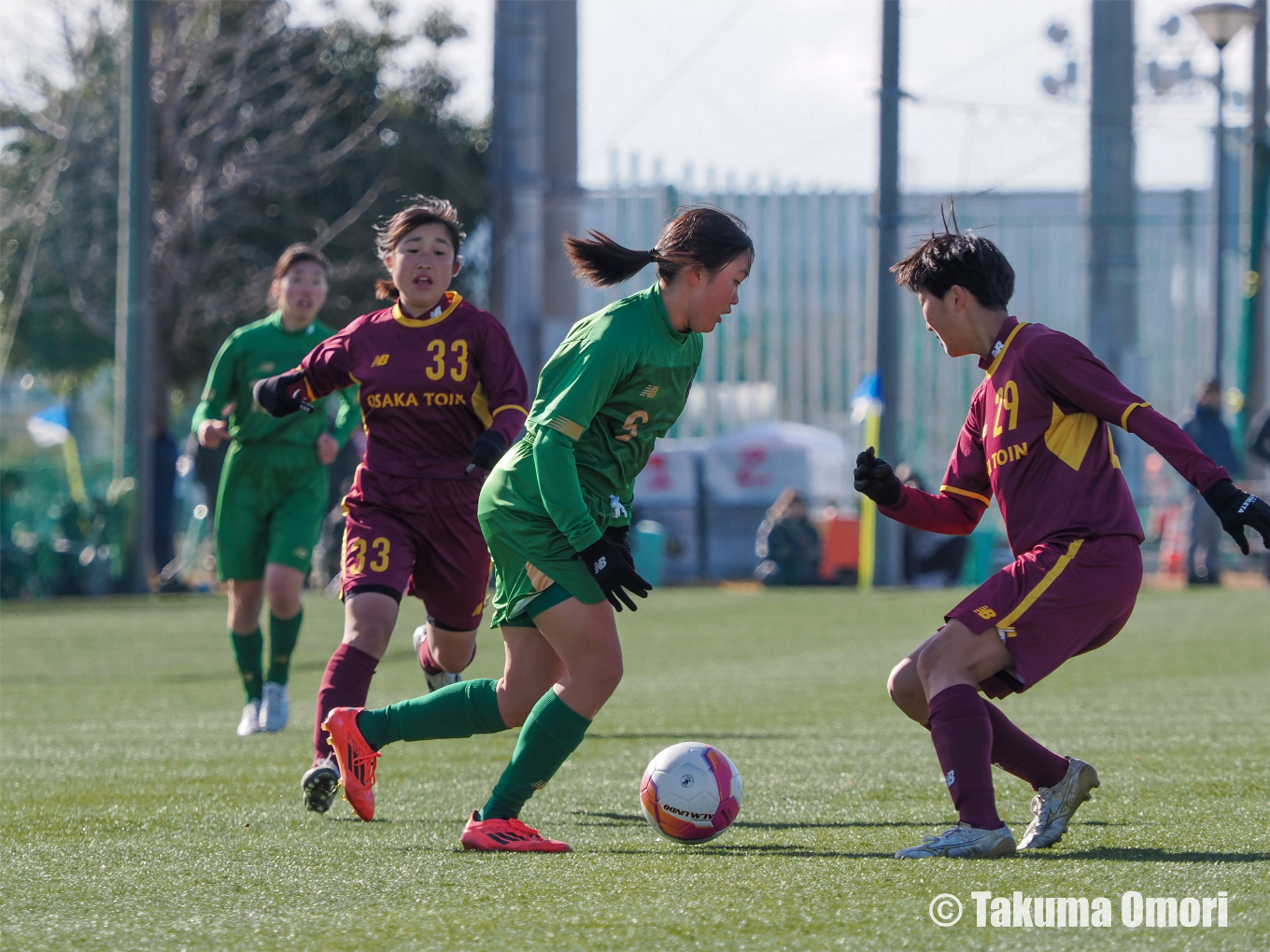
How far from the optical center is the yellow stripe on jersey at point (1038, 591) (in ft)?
13.7

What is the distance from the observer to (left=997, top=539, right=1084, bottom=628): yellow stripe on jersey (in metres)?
4.18

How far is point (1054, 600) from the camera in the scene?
4168mm

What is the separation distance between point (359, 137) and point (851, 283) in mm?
8346

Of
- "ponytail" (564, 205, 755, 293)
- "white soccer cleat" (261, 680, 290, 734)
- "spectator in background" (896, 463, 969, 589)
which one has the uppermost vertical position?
"ponytail" (564, 205, 755, 293)

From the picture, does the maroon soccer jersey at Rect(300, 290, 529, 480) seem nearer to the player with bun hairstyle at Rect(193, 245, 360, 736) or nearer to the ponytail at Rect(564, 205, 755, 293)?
the ponytail at Rect(564, 205, 755, 293)

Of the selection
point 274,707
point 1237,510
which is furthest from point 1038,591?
point 274,707

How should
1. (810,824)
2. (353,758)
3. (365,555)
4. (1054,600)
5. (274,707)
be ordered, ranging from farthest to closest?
1. (274,707)
2. (365,555)
3. (810,824)
4. (353,758)
5. (1054,600)

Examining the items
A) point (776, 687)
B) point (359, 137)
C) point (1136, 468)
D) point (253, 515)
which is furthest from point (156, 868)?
point (359, 137)

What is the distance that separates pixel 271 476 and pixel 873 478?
369 cm

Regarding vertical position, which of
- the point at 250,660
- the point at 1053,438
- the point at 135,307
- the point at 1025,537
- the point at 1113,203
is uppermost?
the point at 1113,203

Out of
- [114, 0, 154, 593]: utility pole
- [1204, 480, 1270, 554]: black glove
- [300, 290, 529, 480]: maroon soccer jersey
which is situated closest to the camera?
[1204, 480, 1270, 554]: black glove

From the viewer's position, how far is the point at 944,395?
28094mm
